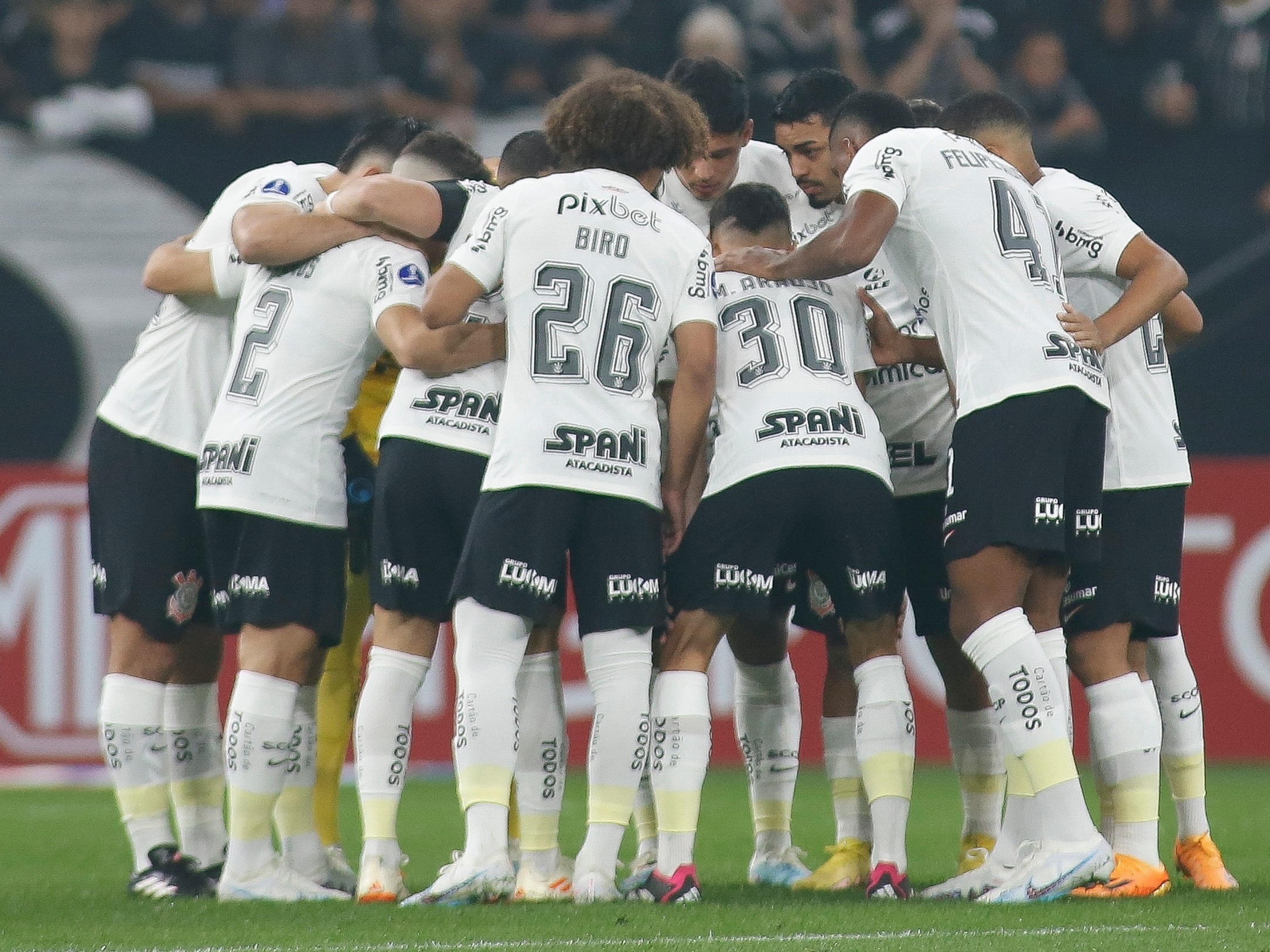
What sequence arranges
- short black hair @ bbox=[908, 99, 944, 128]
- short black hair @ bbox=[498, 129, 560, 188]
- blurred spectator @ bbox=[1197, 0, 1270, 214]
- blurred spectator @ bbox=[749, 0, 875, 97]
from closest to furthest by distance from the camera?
1. short black hair @ bbox=[498, 129, 560, 188]
2. short black hair @ bbox=[908, 99, 944, 128]
3. blurred spectator @ bbox=[1197, 0, 1270, 214]
4. blurred spectator @ bbox=[749, 0, 875, 97]

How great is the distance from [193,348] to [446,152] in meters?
0.99

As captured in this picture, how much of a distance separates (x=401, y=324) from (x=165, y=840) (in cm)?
175

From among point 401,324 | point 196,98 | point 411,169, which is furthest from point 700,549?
point 196,98

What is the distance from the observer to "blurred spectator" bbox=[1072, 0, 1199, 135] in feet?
37.7

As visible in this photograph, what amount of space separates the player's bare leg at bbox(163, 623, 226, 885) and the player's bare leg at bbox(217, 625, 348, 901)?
0.51 m

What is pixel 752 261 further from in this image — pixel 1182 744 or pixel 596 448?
pixel 1182 744

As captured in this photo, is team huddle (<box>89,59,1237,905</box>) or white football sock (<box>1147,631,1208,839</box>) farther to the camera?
white football sock (<box>1147,631,1208,839</box>)

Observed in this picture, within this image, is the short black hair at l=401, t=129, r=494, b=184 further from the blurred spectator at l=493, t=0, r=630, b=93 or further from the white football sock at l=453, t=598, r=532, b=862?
the blurred spectator at l=493, t=0, r=630, b=93

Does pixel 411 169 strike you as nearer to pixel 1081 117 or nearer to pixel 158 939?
pixel 158 939

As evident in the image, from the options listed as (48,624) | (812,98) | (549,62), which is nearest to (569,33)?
(549,62)

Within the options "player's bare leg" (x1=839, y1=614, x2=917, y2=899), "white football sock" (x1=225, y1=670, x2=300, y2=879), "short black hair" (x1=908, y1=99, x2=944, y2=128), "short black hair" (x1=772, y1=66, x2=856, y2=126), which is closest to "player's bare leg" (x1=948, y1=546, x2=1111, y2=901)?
"player's bare leg" (x1=839, y1=614, x2=917, y2=899)

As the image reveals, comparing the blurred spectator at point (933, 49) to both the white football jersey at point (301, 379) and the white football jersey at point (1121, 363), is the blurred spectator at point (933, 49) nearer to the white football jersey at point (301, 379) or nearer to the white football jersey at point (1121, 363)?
the white football jersey at point (1121, 363)

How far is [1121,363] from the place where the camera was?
523 cm

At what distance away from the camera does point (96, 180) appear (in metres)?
11.0
